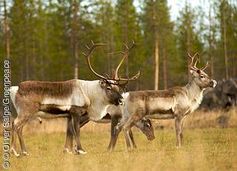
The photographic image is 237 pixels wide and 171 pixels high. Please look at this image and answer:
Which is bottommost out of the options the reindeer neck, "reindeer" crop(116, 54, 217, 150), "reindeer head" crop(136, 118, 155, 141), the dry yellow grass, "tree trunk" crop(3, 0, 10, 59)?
the dry yellow grass

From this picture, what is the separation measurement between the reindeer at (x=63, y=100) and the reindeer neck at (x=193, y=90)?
223cm

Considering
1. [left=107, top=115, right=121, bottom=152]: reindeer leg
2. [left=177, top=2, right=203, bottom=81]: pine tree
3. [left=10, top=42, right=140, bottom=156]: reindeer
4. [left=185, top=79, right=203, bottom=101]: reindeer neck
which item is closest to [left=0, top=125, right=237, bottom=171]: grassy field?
[left=107, top=115, right=121, bottom=152]: reindeer leg

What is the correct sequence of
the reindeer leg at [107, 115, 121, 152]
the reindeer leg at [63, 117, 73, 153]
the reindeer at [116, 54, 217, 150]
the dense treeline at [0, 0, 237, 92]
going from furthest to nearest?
the dense treeline at [0, 0, 237, 92], the reindeer at [116, 54, 217, 150], the reindeer leg at [107, 115, 121, 152], the reindeer leg at [63, 117, 73, 153]

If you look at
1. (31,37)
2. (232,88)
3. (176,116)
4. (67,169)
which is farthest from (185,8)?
(67,169)

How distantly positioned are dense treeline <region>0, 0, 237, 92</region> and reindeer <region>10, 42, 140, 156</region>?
21707 mm

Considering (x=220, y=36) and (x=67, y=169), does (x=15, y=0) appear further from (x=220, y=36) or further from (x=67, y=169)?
(x=67, y=169)

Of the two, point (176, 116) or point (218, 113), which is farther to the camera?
point (218, 113)

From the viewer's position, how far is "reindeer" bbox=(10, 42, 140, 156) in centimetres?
1341

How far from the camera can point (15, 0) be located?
36.8 meters

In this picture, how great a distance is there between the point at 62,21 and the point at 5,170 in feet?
92.9

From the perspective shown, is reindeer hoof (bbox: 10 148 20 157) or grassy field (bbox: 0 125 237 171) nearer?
grassy field (bbox: 0 125 237 171)

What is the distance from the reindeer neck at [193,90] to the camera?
1602cm

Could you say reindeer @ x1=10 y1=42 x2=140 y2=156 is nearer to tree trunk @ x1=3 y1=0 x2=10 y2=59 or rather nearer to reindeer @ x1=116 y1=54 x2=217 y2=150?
reindeer @ x1=116 y1=54 x2=217 y2=150

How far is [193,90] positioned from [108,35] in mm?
27632
